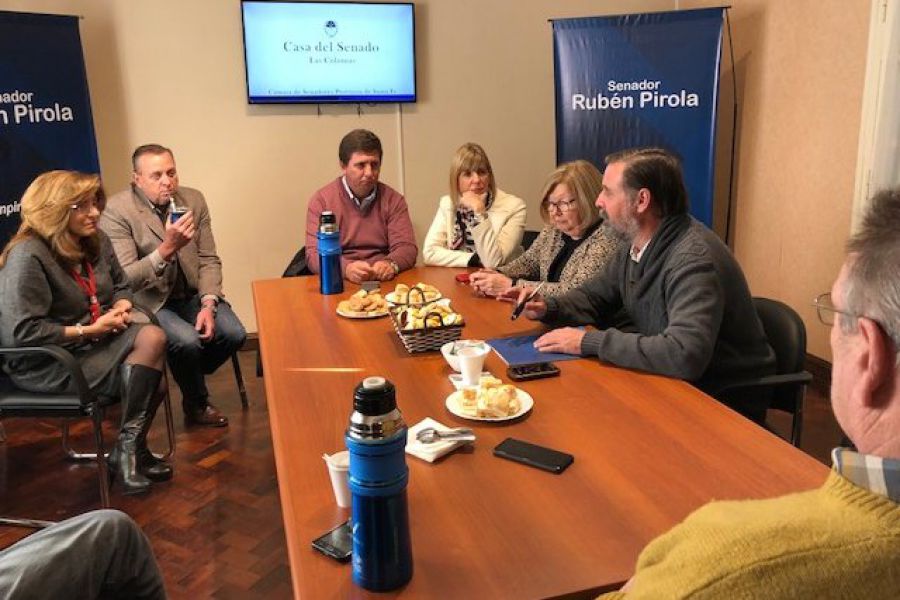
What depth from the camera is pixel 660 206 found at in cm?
202

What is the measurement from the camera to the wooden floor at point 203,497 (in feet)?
7.24

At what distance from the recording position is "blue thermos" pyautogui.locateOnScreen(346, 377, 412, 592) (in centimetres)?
91

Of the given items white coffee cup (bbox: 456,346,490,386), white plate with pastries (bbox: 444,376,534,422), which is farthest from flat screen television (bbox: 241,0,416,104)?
white plate with pastries (bbox: 444,376,534,422)

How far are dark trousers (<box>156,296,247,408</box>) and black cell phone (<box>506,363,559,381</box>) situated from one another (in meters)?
1.80

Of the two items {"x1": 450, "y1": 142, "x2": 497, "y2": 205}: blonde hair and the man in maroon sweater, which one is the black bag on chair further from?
{"x1": 450, "y1": 142, "x2": 497, "y2": 205}: blonde hair

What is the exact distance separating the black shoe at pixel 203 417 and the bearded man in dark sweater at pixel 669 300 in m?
1.72

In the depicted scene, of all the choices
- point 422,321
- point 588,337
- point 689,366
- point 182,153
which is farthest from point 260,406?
point 689,366

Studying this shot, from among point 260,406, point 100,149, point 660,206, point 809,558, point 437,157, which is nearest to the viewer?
point 809,558

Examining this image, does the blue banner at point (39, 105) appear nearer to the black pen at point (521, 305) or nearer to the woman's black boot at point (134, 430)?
the woman's black boot at point (134, 430)

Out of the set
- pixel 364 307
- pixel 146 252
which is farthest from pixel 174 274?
pixel 364 307

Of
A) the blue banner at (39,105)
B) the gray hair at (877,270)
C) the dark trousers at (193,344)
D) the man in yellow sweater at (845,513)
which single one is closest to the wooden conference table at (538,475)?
the man in yellow sweater at (845,513)

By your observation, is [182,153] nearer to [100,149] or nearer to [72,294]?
[100,149]

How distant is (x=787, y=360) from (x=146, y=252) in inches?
102

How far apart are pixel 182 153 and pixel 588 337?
2.94 m
